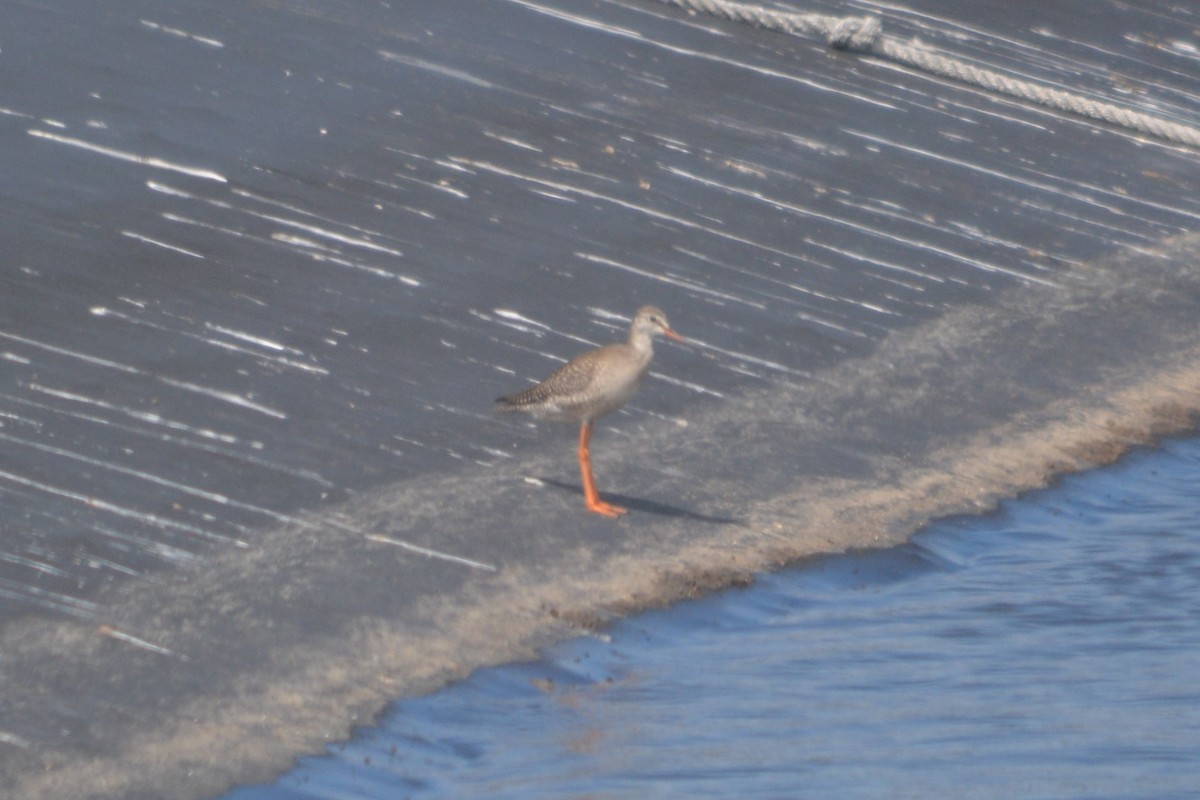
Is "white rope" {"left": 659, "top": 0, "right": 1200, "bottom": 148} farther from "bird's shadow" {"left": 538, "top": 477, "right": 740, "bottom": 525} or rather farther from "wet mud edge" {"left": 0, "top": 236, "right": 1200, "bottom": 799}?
"bird's shadow" {"left": 538, "top": 477, "right": 740, "bottom": 525}

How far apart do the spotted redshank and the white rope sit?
18.4ft

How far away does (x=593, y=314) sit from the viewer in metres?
8.91

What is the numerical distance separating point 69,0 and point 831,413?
551cm

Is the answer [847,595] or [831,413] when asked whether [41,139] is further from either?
[847,595]

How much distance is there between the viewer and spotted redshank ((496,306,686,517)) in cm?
723

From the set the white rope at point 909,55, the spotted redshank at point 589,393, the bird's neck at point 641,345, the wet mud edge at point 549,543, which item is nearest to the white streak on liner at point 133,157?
the spotted redshank at point 589,393

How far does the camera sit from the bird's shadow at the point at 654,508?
23.6 ft

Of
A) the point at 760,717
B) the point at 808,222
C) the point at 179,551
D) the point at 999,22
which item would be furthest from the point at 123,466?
the point at 999,22

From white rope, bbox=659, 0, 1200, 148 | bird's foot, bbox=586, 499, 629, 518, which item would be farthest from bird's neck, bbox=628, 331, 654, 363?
white rope, bbox=659, 0, 1200, 148

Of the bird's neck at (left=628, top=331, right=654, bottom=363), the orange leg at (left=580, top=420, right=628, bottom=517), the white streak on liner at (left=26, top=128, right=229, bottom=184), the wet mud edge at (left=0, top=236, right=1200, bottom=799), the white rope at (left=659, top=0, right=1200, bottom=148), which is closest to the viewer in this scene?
the wet mud edge at (left=0, top=236, right=1200, bottom=799)

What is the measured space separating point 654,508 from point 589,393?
538mm

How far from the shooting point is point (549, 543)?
22.4ft

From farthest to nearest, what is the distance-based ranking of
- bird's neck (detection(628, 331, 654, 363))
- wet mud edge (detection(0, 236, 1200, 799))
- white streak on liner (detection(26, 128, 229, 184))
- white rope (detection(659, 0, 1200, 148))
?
white rope (detection(659, 0, 1200, 148))
white streak on liner (detection(26, 128, 229, 184))
bird's neck (detection(628, 331, 654, 363))
wet mud edge (detection(0, 236, 1200, 799))

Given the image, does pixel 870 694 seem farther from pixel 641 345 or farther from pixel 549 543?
pixel 641 345
